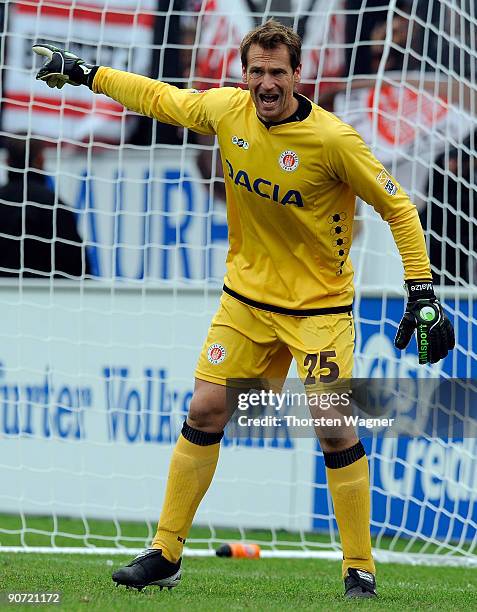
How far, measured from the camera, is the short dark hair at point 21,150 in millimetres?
8031

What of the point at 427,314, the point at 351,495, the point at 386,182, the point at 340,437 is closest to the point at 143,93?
the point at 386,182

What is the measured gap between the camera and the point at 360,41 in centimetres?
779

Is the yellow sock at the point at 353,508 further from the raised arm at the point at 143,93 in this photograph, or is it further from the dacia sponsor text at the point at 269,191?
the raised arm at the point at 143,93

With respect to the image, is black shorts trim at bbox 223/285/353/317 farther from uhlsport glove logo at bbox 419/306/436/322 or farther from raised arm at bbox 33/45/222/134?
raised arm at bbox 33/45/222/134

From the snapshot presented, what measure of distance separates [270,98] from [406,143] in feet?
10.8

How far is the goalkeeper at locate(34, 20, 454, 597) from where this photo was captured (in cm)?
448

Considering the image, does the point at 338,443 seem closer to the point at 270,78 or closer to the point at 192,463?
the point at 192,463

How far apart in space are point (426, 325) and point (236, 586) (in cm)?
138

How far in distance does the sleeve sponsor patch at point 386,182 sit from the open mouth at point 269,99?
1.51ft

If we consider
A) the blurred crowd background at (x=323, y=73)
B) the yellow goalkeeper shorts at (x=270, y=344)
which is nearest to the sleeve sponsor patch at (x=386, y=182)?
the yellow goalkeeper shorts at (x=270, y=344)

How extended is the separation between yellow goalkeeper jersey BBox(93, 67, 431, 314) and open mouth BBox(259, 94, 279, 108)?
0.11 meters

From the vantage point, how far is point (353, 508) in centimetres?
465

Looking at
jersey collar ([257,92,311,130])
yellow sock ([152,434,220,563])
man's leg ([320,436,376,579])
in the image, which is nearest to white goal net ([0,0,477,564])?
man's leg ([320,436,376,579])

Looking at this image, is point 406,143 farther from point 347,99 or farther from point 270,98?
point 270,98
